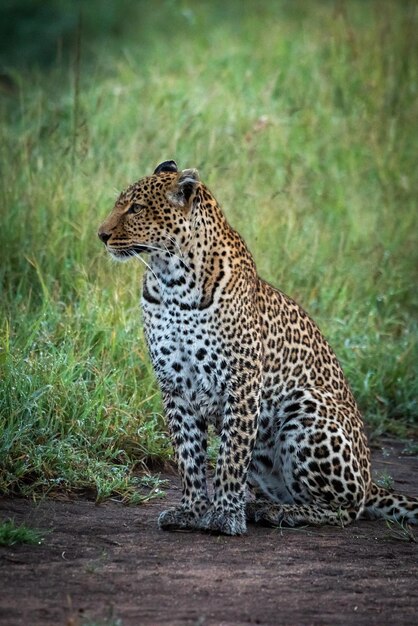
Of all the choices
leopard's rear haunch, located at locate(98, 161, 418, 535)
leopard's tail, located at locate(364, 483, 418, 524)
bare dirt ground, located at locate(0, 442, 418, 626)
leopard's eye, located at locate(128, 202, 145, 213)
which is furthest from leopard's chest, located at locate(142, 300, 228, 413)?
leopard's tail, located at locate(364, 483, 418, 524)

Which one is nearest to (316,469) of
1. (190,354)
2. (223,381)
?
(223,381)

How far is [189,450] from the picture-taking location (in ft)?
21.2

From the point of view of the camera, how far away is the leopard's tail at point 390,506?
6711mm

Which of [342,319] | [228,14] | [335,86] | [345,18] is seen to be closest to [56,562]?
[342,319]

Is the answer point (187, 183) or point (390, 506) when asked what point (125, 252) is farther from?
point (390, 506)

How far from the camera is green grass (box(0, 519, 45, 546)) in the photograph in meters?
5.64

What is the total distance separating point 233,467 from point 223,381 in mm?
430

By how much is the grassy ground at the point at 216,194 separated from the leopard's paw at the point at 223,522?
2.15 feet

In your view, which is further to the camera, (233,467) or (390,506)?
(390,506)

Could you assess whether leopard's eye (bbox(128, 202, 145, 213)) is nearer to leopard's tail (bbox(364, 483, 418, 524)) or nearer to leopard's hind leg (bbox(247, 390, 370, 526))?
leopard's hind leg (bbox(247, 390, 370, 526))

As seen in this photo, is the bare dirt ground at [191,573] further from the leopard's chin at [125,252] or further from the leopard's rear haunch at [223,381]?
the leopard's chin at [125,252]

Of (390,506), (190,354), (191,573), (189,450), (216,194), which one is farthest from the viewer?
(216,194)

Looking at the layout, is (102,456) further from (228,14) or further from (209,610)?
(228,14)

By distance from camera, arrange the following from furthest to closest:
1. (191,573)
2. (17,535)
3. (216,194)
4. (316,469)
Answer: (216,194), (316,469), (17,535), (191,573)
